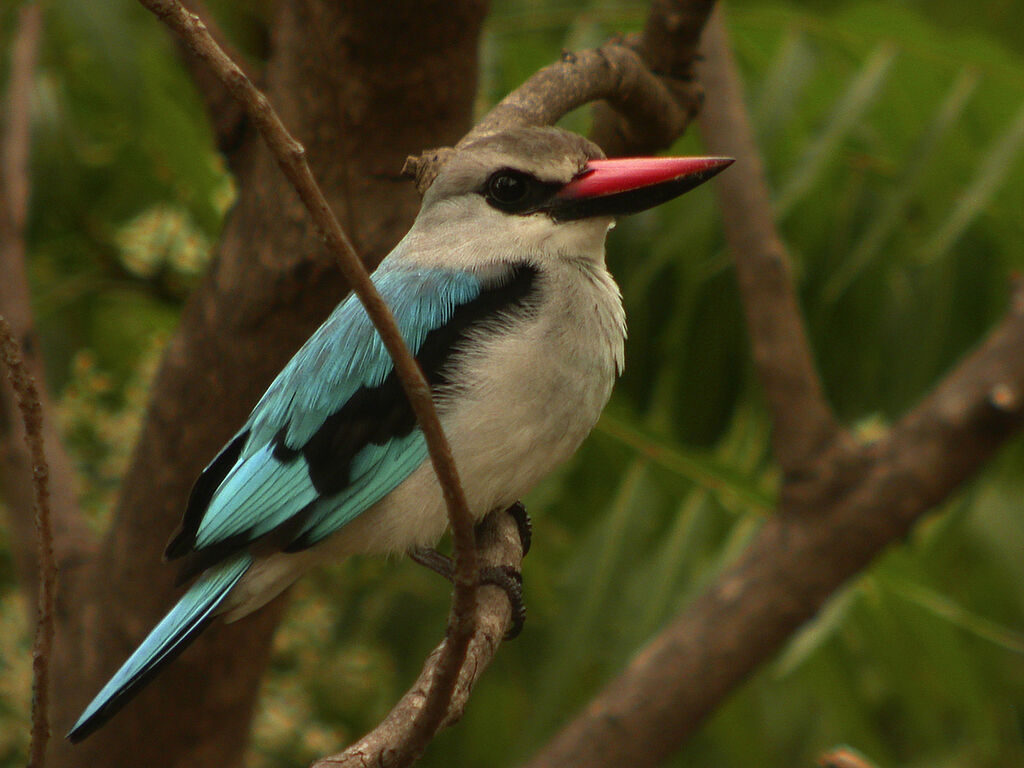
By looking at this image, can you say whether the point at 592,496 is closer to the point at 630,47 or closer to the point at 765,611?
the point at 765,611

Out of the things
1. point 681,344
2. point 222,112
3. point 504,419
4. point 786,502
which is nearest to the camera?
point 504,419

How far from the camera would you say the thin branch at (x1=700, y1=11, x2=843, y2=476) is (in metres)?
3.04

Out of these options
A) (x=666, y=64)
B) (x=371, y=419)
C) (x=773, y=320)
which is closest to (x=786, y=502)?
(x=773, y=320)

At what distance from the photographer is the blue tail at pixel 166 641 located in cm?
175

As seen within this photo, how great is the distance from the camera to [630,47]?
2699 mm

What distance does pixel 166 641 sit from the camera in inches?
73.4

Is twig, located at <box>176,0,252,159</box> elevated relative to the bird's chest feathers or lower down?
elevated

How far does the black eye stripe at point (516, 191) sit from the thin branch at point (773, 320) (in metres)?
1.01

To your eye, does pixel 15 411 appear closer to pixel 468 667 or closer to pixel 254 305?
pixel 254 305

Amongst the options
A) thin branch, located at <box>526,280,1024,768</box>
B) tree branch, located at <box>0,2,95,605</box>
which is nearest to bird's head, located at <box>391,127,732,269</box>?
thin branch, located at <box>526,280,1024,768</box>

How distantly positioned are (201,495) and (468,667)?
751 mm

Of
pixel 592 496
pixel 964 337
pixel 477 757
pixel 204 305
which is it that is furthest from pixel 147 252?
pixel 964 337

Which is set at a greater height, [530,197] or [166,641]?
[530,197]

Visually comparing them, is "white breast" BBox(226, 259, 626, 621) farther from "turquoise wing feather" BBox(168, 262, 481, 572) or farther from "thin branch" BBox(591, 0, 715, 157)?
"thin branch" BBox(591, 0, 715, 157)
